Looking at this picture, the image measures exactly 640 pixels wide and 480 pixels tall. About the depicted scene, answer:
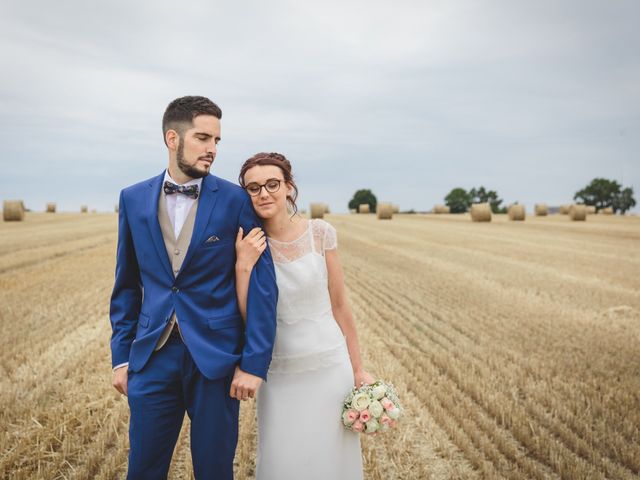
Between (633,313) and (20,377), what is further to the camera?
(633,313)

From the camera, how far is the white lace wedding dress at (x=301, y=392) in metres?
2.88

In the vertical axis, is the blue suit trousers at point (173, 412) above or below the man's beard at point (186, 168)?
below

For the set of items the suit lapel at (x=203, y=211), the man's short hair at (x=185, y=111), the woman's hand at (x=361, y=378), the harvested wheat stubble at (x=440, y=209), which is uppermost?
the man's short hair at (x=185, y=111)

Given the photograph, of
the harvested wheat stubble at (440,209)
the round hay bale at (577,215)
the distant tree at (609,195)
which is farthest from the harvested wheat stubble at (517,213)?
the distant tree at (609,195)

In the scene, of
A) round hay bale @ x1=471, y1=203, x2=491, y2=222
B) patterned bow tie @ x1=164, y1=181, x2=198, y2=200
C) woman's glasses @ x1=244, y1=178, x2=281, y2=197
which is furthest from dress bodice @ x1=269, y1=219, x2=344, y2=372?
round hay bale @ x1=471, y1=203, x2=491, y2=222

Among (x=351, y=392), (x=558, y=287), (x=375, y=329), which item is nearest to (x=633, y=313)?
(x=558, y=287)

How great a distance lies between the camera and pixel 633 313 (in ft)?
28.2

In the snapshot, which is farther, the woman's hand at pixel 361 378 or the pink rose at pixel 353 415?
the woman's hand at pixel 361 378

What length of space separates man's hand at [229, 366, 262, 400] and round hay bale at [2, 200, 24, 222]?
33.7m

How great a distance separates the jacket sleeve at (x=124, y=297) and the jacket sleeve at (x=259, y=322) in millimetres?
684

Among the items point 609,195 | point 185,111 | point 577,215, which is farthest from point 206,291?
point 609,195

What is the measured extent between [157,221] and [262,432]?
51.5 inches

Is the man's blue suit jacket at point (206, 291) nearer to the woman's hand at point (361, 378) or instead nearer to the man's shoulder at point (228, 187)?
the man's shoulder at point (228, 187)

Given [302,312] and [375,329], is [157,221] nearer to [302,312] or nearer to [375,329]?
[302,312]
